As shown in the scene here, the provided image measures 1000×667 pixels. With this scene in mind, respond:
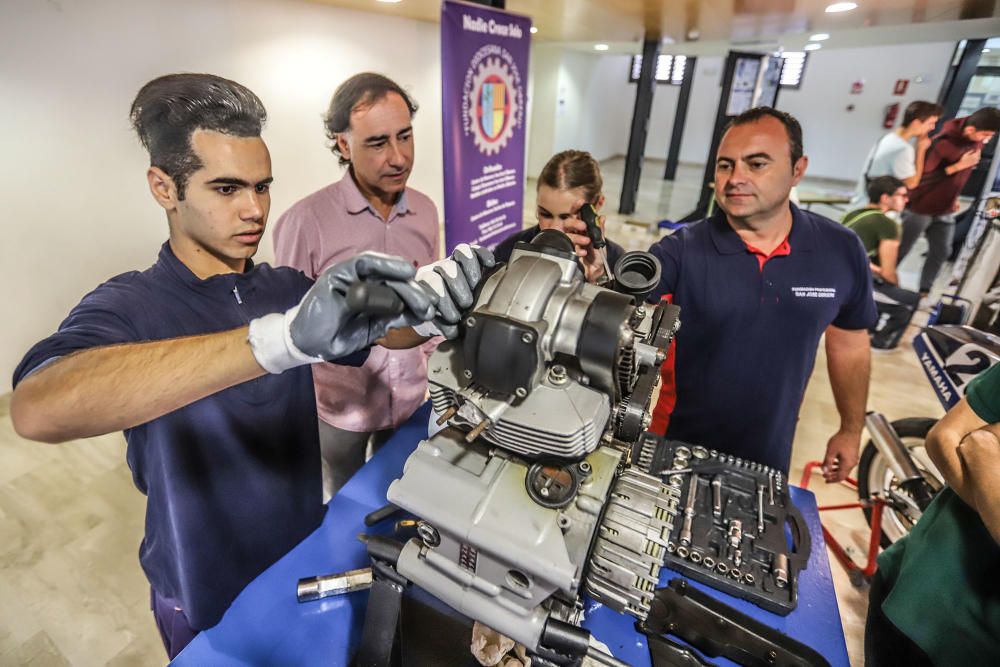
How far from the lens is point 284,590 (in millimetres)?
1223

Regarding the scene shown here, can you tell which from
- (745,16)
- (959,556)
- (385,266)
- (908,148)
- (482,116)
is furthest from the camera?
(908,148)

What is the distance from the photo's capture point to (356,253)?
71.0 inches

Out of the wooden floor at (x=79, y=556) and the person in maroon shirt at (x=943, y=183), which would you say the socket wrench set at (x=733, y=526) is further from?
the person in maroon shirt at (x=943, y=183)

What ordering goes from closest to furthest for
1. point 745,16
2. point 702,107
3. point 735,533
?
1. point 735,533
2. point 745,16
3. point 702,107

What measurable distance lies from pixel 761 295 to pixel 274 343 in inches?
64.0

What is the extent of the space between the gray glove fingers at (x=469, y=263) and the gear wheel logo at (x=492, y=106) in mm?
2359

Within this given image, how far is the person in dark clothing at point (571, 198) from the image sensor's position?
1875 millimetres

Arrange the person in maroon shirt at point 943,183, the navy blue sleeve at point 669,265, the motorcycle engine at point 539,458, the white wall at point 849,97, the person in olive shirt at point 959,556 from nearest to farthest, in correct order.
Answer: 1. the motorcycle engine at point 539,458
2. the person in olive shirt at point 959,556
3. the navy blue sleeve at point 669,265
4. the person in maroon shirt at point 943,183
5. the white wall at point 849,97

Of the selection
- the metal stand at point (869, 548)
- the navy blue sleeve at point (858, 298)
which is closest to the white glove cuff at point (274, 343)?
the navy blue sleeve at point (858, 298)

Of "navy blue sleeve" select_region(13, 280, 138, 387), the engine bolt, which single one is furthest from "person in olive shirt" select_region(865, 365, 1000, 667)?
"navy blue sleeve" select_region(13, 280, 138, 387)

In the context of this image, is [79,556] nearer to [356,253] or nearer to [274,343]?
[356,253]

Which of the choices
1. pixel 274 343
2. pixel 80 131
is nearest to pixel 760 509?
pixel 274 343

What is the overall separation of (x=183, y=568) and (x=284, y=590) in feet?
0.85

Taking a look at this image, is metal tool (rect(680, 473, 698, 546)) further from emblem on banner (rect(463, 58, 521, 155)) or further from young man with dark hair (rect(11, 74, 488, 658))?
emblem on banner (rect(463, 58, 521, 155))
